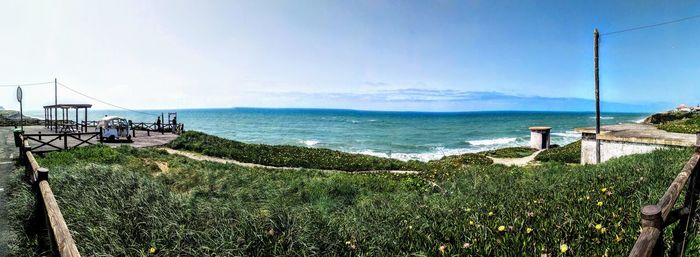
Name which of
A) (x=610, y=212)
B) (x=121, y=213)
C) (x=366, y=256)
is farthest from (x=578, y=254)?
(x=121, y=213)

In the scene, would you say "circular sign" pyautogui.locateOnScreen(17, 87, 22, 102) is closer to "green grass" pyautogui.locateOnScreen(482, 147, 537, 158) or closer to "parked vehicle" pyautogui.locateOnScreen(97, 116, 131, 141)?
"parked vehicle" pyautogui.locateOnScreen(97, 116, 131, 141)

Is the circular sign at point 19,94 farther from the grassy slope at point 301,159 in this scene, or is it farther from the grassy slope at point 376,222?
the grassy slope at point 376,222

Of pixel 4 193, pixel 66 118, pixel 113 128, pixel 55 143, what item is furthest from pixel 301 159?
pixel 66 118

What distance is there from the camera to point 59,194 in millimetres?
6871

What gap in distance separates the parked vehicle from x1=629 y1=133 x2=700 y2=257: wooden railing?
98.3 feet

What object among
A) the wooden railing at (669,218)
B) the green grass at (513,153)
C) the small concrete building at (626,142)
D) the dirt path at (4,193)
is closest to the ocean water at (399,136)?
the green grass at (513,153)

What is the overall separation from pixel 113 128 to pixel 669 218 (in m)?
30.6

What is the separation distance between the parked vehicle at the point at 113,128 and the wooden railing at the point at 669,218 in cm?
2996

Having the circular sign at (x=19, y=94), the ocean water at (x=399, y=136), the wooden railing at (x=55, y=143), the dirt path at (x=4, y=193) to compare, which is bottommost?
the ocean water at (x=399, y=136)

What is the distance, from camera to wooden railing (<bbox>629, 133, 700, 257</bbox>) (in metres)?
2.40

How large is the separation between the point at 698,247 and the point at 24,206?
33.5 ft

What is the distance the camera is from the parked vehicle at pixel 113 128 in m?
25.7

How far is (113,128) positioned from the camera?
26.2 meters

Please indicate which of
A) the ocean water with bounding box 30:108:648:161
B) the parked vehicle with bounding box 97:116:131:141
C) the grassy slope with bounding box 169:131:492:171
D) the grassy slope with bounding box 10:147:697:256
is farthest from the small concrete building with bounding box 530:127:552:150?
the parked vehicle with bounding box 97:116:131:141
